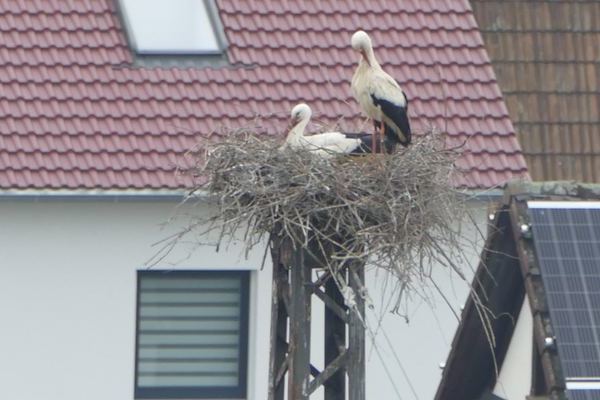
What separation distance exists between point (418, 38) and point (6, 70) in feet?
10.8

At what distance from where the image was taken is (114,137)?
15641 mm

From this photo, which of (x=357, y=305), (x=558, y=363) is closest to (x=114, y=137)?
(x=357, y=305)

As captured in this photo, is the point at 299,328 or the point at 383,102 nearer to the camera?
the point at 299,328

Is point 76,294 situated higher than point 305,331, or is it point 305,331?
point 76,294

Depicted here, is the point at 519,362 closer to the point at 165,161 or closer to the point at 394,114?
the point at 394,114

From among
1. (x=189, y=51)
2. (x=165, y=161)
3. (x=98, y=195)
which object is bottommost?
(x=98, y=195)

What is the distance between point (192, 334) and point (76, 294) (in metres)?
1.17

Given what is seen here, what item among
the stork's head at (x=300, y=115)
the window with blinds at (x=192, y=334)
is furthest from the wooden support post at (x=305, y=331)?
the window with blinds at (x=192, y=334)

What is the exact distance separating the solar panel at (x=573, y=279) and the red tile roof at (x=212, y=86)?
6.00 metres

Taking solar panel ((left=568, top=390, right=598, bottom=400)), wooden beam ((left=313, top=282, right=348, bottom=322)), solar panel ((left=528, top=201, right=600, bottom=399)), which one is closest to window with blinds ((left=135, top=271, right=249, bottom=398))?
wooden beam ((left=313, top=282, right=348, bottom=322))

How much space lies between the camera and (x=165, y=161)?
1548cm

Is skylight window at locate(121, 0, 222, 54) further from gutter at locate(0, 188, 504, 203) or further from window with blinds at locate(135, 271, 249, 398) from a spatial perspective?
window with blinds at locate(135, 271, 249, 398)

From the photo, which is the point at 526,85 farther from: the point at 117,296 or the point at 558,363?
the point at 558,363

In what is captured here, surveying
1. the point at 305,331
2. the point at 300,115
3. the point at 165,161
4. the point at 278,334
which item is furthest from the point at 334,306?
the point at 165,161
